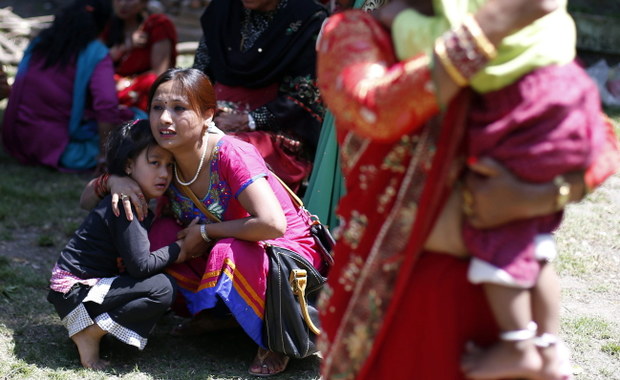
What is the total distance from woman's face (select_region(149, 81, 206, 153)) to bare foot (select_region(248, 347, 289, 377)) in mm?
919

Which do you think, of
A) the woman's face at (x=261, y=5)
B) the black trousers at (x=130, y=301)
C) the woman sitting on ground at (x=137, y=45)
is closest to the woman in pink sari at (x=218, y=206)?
the black trousers at (x=130, y=301)

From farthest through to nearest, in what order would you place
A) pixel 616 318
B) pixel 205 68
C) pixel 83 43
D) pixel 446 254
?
pixel 83 43
pixel 205 68
pixel 616 318
pixel 446 254

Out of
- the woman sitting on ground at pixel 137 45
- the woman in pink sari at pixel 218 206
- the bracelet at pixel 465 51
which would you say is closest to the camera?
the bracelet at pixel 465 51

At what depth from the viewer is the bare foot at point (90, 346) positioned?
3387 millimetres

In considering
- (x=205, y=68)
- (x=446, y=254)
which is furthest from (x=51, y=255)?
(x=446, y=254)

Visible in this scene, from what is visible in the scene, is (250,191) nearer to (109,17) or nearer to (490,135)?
(490,135)

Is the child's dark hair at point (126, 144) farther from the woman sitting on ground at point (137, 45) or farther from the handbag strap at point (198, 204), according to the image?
the woman sitting on ground at point (137, 45)

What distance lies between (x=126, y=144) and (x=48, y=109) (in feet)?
10.2

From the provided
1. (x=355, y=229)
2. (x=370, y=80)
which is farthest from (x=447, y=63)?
(x=355, y=229)

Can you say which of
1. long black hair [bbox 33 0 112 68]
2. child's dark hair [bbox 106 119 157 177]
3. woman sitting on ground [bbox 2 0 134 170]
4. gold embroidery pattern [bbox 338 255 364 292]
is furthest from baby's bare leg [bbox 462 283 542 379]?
long black hair [bbox 33 0 112 68]

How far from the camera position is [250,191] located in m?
3.25

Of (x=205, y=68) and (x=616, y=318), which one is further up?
(x=205, y=68)

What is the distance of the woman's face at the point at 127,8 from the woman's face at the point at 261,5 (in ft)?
7.41

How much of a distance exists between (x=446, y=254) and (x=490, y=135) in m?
0.32
